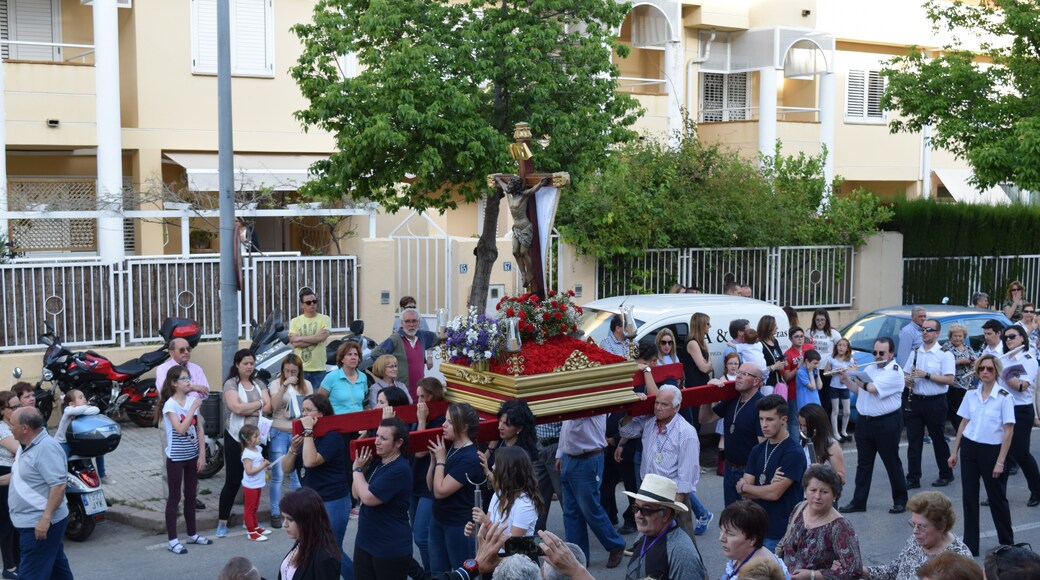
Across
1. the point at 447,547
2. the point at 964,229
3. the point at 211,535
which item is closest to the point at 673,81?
the point at 964,229

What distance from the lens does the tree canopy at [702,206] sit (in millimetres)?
17875

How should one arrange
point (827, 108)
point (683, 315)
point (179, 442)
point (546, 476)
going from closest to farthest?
point (546, 476) → point (179, 442) → point (683, 315) → point (827, 108)

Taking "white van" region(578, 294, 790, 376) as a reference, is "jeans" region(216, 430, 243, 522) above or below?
below

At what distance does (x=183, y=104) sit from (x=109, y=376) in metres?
7.14

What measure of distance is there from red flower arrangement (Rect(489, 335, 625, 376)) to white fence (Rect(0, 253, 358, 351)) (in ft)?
24.7

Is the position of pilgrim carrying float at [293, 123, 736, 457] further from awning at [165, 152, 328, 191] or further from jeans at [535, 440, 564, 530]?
awning at [165, 152, 328, 191]

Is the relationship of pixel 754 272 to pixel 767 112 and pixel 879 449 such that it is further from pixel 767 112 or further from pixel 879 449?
pixel 879 449

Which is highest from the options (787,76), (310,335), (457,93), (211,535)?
(787,76)

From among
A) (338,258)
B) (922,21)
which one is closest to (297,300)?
(338,258)

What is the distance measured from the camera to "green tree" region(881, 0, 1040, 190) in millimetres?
18719

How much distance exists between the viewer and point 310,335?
13047mm

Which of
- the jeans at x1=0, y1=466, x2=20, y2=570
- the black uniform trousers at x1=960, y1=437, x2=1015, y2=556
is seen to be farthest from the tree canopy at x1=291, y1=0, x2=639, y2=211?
the black uniform trousers at x1=960, y1=437, x2=1015, y2=556

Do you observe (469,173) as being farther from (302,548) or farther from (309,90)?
(302,548)

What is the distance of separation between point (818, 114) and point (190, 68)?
598 inches
